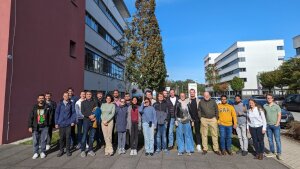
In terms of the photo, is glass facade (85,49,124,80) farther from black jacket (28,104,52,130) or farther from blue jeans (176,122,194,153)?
blue jeans (176,122,194,153)

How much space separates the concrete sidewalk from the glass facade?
1474 centimetres

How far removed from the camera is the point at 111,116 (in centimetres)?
750

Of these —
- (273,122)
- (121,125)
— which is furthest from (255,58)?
(121,125)

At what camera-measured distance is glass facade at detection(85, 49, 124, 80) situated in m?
21.7

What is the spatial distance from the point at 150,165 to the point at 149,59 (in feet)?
51.4

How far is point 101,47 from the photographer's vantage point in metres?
25.3

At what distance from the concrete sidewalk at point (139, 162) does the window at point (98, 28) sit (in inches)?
640

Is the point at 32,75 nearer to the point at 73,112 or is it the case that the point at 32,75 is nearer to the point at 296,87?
the point at 73,112

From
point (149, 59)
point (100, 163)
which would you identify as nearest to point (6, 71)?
point (100, 163)

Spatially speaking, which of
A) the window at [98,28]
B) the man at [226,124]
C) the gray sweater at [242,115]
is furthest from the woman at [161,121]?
the window at [98,28]

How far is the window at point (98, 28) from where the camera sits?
21766mm

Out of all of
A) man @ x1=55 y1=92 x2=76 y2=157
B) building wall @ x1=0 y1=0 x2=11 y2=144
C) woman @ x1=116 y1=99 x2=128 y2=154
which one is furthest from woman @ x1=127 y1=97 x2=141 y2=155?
building wall @ x1=0 y1=0 x2=11 y2=144

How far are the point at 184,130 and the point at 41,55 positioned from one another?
7.99 metres

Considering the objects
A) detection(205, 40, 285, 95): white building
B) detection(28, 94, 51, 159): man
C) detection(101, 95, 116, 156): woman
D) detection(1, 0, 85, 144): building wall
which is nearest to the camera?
detection(28, 94, 51, 159): man
